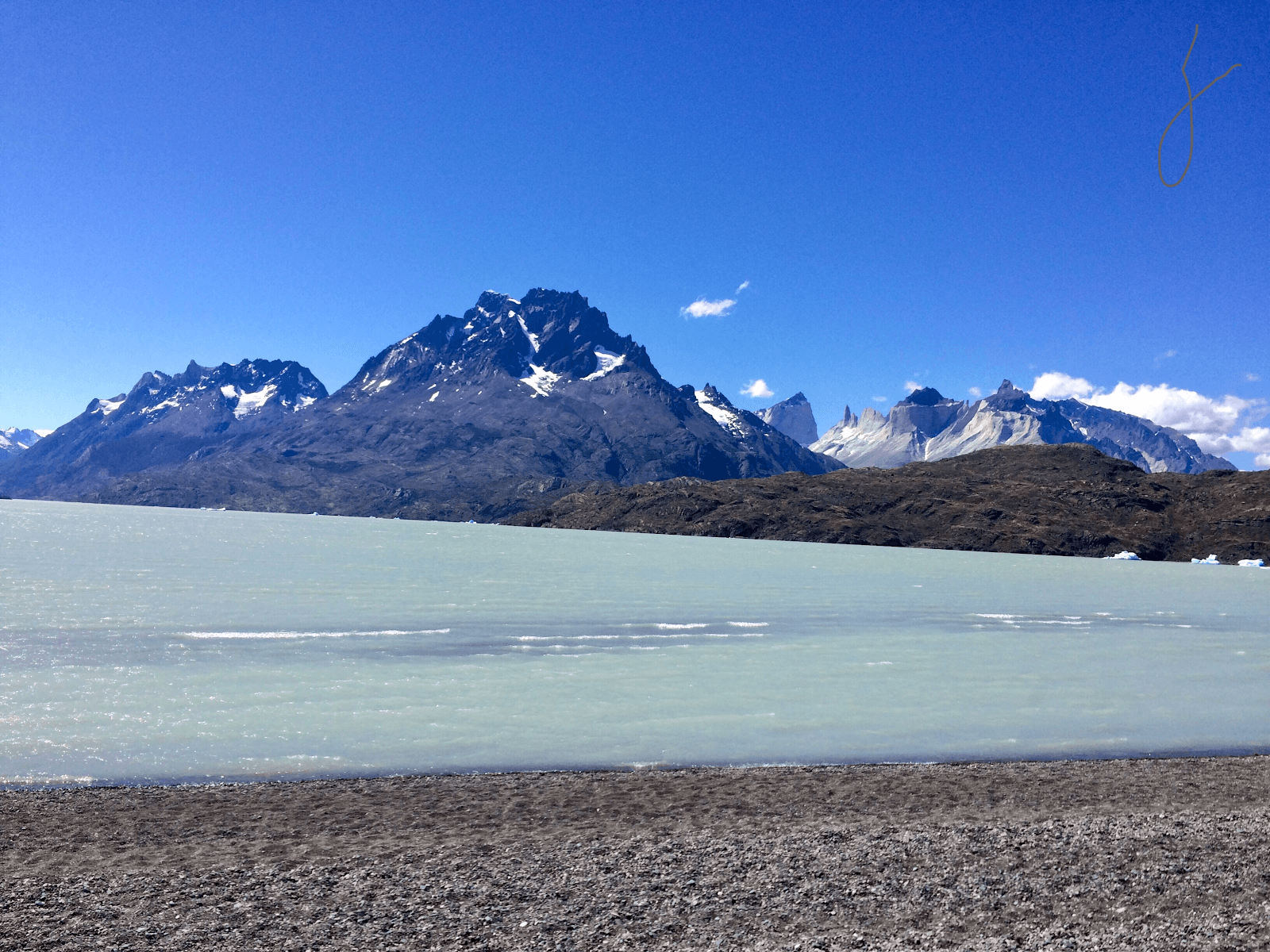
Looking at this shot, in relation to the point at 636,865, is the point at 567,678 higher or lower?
higher

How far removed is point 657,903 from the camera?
414 inches

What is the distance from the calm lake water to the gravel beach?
2867mm

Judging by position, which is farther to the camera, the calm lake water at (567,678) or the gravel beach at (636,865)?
the calm lake water at (567,678)

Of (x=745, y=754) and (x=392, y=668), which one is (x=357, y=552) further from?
(x=745, y=754)

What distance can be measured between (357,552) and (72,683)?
94.8 meters

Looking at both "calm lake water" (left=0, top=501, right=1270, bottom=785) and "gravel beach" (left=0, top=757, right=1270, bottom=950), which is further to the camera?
"calm lake water" (left=0, top=501, right=1270, bottom=785)

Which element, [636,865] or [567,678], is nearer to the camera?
[636,865]

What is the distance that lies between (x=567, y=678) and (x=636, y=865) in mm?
17027

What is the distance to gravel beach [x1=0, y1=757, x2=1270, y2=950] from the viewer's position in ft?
31.8

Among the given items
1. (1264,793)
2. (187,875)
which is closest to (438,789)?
(187,875)

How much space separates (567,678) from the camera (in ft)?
94.1

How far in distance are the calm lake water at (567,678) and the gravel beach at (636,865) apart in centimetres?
287

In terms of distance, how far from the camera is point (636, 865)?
1191 cm

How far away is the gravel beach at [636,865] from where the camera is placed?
9.69 meters
